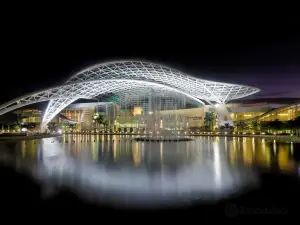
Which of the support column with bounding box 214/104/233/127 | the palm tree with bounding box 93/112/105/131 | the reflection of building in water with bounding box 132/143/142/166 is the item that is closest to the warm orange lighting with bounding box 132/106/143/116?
the palm tree with bounding box 93/112/105/131

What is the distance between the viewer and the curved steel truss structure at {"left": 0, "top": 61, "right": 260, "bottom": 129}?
47531 millimetres

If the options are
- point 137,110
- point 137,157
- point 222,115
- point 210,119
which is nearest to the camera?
point 137,157

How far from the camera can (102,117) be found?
269 feet

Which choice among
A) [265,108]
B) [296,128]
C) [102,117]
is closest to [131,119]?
[102,117]

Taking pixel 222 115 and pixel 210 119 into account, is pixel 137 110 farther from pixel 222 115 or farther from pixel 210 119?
pixel 222 115

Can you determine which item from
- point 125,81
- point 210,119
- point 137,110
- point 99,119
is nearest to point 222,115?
point 210,119

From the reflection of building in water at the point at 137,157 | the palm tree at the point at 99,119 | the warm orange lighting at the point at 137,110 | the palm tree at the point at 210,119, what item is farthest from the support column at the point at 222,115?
the reflection of building in water at the point at 137,157

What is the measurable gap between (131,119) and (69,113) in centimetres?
2553

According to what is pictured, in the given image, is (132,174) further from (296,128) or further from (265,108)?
(265,108)

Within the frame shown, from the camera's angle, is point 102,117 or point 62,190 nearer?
point 62,190

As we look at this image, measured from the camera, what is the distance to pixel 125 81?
5231 cm

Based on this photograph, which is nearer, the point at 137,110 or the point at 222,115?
the point at 222,115

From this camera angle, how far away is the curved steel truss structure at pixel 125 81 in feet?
156

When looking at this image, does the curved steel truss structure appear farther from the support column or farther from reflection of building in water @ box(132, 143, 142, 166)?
reflection of building in water @ box(132, 143, 142, 166)
